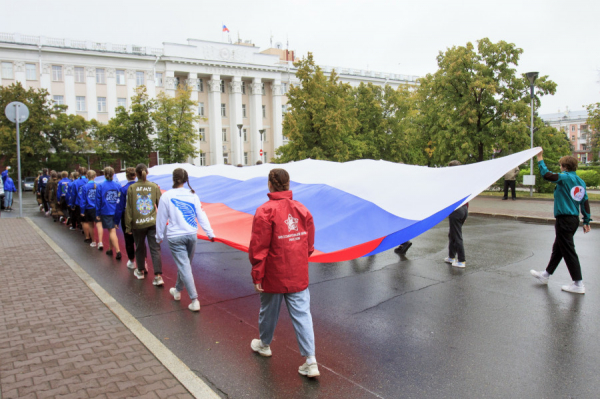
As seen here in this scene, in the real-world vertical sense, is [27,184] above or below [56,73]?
below

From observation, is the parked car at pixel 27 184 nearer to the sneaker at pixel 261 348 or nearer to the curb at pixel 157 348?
the curb at pixel 157 348

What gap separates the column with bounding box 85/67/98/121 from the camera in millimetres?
56688

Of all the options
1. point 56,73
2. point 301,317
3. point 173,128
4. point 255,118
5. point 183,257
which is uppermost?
point 56,73

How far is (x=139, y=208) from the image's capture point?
7145mm

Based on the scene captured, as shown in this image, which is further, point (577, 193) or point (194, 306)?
point (577, 193)

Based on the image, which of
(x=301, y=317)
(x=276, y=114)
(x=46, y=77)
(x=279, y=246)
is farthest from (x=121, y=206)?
(x=276, y=114)

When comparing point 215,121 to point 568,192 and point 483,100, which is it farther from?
point 568,192

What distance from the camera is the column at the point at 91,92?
56688 millimetres

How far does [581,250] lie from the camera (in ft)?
31.5

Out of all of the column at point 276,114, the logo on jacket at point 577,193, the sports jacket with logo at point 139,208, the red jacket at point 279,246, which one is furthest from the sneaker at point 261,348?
the column at point 276,114

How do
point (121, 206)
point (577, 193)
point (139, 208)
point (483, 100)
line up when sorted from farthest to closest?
point (483, 100), point (121, 206), point (139, 208), point (577, 193)

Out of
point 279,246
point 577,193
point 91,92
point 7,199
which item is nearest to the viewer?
point 279,246

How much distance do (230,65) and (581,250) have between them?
6271 cm

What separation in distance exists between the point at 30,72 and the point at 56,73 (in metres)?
2.85
